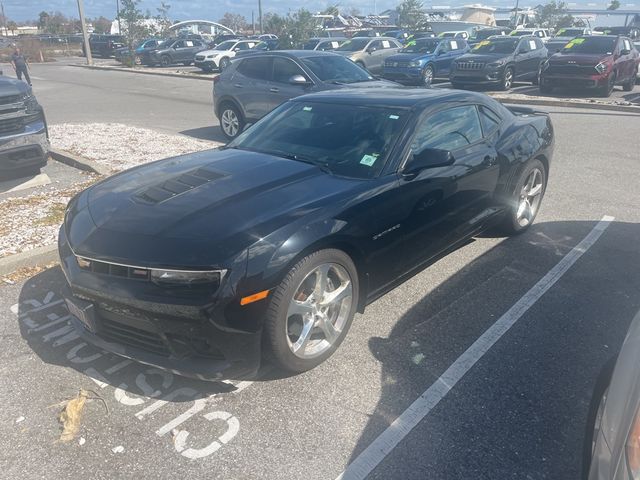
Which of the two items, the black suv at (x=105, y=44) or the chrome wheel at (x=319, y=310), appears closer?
the chrome wheel at (x=319, y=310)

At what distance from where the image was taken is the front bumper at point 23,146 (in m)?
6.43

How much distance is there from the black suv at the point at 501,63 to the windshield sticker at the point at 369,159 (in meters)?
14.5

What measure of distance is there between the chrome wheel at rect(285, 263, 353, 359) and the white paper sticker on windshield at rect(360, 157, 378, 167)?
85 cm

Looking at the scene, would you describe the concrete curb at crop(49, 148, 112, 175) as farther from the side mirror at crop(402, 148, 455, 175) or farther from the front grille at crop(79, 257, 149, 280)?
the side mirror at crop(402, 148, 455, 175)

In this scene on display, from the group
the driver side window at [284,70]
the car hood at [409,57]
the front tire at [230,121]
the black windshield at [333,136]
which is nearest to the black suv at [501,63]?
the car hood at [409,57]

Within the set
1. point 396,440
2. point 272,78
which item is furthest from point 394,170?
point 272,78

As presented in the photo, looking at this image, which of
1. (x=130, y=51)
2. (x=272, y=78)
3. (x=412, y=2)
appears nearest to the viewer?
(x=272, y=78)

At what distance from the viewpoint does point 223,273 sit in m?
2.82

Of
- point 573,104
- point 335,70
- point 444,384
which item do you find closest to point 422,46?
point 573,104

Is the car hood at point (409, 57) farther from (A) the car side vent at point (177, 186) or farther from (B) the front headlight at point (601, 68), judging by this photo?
(A) the car side vent at point (177, 186)

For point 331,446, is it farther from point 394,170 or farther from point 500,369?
point 394,170

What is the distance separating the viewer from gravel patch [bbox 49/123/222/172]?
8398mm

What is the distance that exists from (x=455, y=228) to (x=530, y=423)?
5.98 ft

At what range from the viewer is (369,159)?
3816 millimetres
